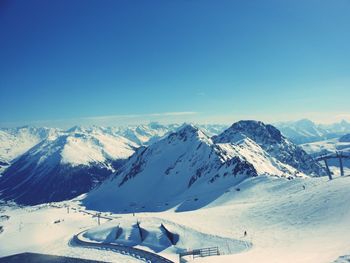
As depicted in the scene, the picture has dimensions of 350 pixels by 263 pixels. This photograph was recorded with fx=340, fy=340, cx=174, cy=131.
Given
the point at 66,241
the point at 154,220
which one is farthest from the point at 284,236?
the point at 66,241

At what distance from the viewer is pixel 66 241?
83000 millimetres

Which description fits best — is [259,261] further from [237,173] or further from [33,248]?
[237,173]

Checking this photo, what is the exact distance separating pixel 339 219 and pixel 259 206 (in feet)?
90.3

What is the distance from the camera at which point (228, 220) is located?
262 feet

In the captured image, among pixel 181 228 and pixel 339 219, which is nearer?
pixel 339 219

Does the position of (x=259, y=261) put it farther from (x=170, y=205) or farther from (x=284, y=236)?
(x=170, y=205)

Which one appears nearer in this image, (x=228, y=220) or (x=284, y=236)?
(x=284, y=236)

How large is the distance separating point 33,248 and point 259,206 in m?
56.8

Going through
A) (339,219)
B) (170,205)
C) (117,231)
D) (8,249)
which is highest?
(339,219)

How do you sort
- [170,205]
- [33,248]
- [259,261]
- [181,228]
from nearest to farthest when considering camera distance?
[259,261] → [181,228] → [33,248] → [170,205]

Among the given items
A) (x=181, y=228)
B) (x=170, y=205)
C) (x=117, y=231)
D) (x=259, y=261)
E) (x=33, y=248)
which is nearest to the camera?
(x=259, y=261)

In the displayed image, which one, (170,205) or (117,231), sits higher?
(117,231)

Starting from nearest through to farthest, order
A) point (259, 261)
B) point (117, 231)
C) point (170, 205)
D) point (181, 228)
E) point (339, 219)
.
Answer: point (259, 261)
point (339, 219)
point (181, 228)
point (117, 231)
point (170, 205)

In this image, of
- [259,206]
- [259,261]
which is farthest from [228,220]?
[259,261]
